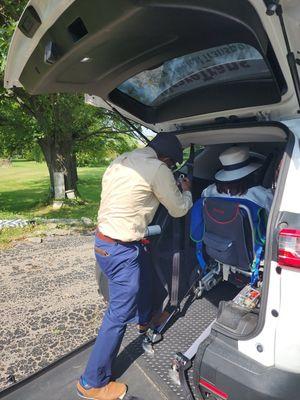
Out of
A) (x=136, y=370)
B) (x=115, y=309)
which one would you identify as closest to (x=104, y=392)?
(x=136, y=370)

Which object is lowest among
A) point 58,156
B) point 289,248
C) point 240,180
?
point 289,248

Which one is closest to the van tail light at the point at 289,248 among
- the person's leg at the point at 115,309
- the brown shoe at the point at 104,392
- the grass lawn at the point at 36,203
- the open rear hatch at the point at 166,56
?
the open rear hatch at the point at 166,56

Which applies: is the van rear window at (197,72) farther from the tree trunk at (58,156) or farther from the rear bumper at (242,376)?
the tree trunk at (58,156)

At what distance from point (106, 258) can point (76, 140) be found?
1374 centimetres

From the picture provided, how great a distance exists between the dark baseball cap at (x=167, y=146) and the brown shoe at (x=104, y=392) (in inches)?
66.3

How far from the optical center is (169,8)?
62.3 inches

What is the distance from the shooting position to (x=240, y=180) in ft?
8.88

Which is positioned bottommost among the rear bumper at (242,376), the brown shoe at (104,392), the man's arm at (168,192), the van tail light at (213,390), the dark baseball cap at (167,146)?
the brown shoe at (104,392)

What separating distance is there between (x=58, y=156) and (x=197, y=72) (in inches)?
491

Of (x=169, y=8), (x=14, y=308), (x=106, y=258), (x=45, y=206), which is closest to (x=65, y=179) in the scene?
(x=45, y=206)

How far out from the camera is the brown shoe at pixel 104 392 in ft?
7.71

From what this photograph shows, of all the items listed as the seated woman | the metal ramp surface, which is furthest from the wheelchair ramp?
the seated woman

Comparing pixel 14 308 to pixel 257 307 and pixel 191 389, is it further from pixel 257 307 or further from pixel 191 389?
pixel 257 307

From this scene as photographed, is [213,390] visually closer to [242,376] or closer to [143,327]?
[242,376]
